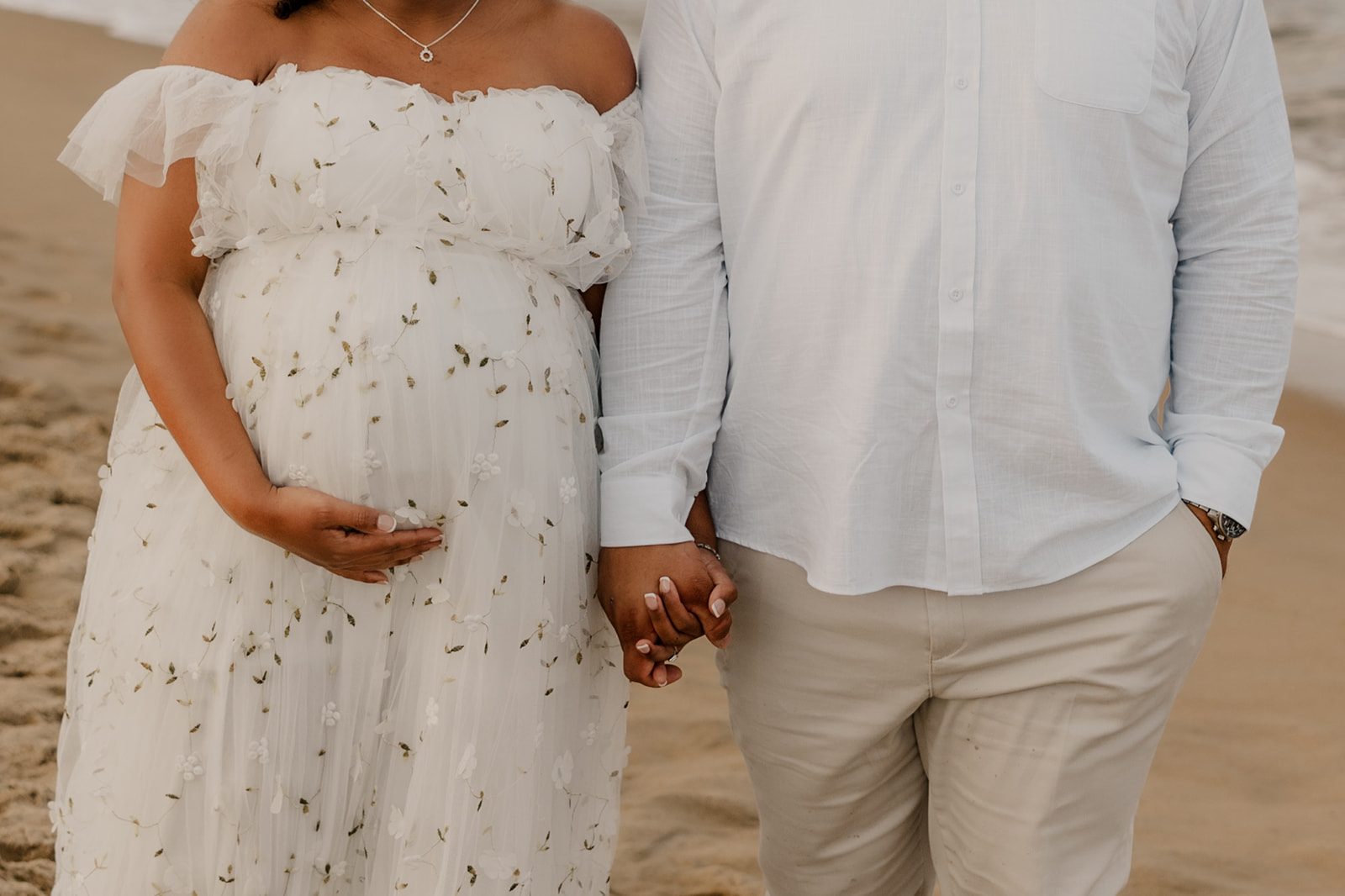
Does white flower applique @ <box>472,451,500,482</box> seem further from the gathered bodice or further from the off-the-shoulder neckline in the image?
the off-the-shoulder neckline

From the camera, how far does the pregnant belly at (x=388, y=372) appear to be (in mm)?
1757

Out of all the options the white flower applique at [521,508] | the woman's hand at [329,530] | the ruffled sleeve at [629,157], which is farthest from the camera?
the ruffled sleeve at [629,157]

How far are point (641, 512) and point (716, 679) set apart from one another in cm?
210

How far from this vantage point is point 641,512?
1.88 m

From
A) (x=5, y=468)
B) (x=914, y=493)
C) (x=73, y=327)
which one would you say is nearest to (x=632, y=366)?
(x=914, y=493)

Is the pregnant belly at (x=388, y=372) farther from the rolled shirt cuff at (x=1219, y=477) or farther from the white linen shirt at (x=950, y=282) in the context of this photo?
the rolled shirt cuff at (x=1219, y=477)

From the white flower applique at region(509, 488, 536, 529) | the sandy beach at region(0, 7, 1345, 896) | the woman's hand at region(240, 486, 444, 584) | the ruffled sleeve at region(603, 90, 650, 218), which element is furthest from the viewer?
the sandy beach at region(0, 7, 1345, 896)

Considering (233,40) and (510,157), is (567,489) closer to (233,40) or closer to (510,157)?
(510,157)

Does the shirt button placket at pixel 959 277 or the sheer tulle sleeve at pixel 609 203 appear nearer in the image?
the shirt button placket at pixel 959 277

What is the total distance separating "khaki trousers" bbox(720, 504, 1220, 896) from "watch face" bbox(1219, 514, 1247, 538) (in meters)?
0.04

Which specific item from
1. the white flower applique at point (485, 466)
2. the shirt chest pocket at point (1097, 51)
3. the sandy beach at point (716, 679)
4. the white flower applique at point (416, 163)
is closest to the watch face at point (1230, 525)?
the shirt chest pocket at point (1097, 51)

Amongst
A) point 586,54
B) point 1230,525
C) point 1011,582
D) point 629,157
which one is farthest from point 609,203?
point 1230,525

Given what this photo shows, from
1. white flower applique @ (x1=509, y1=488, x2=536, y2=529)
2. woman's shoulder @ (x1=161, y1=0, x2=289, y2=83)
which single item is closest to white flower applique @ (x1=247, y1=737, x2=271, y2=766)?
white flower applique @ (x1=509, y1=488, x2=536, y2=529)

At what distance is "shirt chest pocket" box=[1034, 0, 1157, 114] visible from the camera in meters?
1.74
